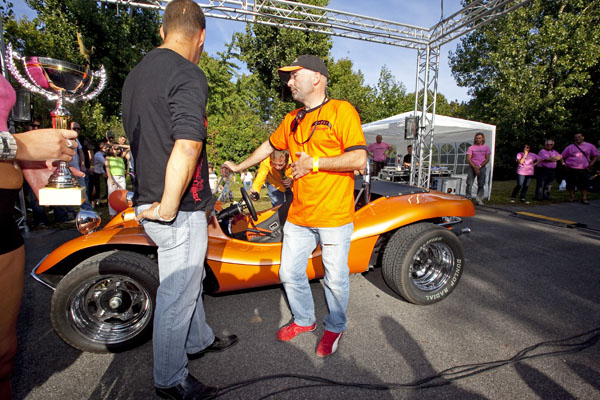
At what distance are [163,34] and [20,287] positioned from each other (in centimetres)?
118

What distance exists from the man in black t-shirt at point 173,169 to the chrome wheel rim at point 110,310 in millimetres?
623

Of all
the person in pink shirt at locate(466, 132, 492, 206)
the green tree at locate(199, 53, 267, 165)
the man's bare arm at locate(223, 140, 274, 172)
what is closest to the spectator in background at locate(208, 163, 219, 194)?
the man's bare arm at locate(223, 140, 274, 172)

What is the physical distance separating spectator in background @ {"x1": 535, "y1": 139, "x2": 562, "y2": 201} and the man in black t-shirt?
9708mm

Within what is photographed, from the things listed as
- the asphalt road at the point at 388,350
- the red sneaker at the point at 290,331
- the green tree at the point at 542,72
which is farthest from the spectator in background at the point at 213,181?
the green tree at the point at 542,72

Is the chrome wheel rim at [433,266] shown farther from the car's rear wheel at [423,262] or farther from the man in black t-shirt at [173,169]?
the man in black t-shirt at [173,169]

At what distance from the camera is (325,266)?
185 cm

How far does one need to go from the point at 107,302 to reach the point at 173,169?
1389 millimetres

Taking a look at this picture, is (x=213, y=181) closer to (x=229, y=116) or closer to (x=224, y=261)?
(x=224, y=261)

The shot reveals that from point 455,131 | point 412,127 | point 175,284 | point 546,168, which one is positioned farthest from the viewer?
point 455,131

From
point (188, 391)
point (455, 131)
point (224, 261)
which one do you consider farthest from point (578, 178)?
point (188, 391)

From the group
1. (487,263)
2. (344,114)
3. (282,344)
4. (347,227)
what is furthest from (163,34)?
(487,263)

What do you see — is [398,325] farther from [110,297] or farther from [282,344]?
[110,297]

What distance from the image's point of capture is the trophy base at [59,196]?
1.40 meters

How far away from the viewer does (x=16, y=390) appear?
162 cm
